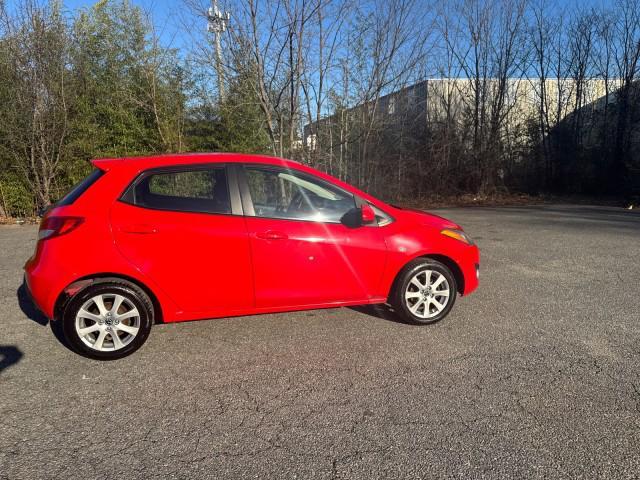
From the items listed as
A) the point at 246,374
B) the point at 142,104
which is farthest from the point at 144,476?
the point at 142,104

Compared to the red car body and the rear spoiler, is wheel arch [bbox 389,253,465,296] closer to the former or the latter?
the red car body

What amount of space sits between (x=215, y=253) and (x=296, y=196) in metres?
0.91

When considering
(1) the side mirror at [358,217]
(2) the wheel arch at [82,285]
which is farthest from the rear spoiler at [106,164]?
(1) the side mirror at [358,217]

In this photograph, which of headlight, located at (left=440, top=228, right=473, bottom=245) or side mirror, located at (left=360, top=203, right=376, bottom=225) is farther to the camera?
headlight, located at (left=440, top=228, right=473, bottom=245)

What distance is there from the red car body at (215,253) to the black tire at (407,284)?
7cm

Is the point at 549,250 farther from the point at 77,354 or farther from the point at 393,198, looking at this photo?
the point at 393,198

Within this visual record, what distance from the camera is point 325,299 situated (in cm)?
375

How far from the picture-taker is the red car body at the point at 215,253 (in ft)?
10.6

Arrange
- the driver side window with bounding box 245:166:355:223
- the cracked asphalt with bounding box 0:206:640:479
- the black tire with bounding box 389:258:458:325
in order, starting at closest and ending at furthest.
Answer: the cracked asphalt with bounding box 0:206:640:479, the driver side window with bounding box 245:166:355:223, the black tire with bounding box 389:258:458:325

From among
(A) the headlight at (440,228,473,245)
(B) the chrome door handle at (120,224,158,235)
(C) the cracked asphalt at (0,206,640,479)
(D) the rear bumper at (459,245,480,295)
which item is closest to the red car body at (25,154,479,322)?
(B) the chrome door handle at (120,224,158,235)

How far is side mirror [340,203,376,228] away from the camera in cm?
371

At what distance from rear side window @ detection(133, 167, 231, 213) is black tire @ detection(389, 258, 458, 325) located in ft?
5.57

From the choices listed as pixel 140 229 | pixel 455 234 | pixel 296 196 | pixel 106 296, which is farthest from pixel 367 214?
pixel 106 296

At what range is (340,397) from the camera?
278 cm
